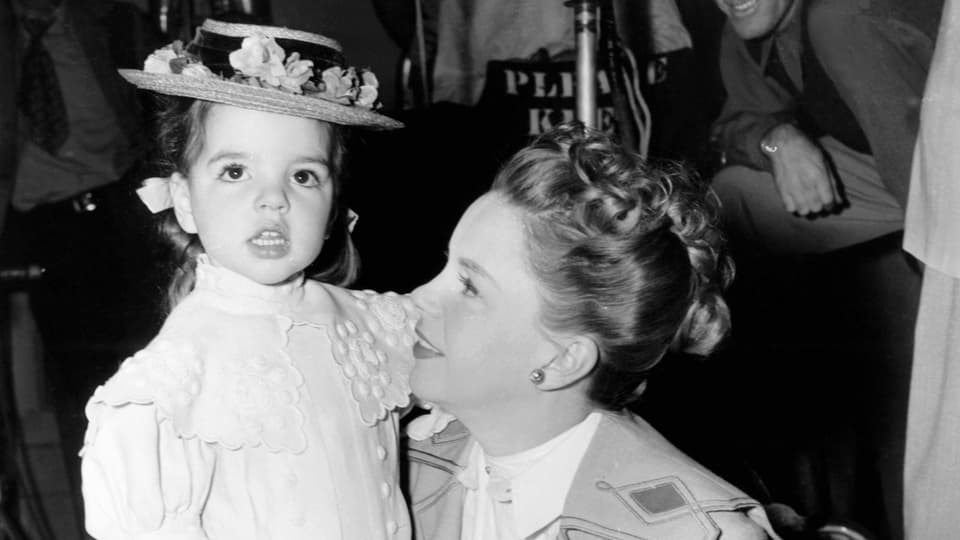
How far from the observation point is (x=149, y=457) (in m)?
1.11

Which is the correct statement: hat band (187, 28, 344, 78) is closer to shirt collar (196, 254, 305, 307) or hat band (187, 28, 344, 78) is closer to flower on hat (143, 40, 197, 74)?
flower on hat (143, 40, 197, 74)

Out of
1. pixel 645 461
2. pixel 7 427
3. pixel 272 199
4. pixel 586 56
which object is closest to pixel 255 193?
pixel 272 199

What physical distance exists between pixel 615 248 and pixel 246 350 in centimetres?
50

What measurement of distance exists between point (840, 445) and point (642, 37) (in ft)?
3.62

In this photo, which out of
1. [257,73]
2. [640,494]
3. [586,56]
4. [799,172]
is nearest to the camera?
[257,73]

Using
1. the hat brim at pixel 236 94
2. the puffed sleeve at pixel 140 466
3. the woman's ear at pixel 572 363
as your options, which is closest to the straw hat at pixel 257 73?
the hat brim at pixel 236 94

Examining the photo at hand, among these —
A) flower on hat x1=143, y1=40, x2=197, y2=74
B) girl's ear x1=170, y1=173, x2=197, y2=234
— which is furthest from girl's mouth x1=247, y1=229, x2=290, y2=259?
flower on hat x1=143, y1=40, x2=197, y2=74

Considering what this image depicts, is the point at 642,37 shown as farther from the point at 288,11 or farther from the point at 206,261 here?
the point at 206,261

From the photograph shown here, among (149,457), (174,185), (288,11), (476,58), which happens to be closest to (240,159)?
(174,185)

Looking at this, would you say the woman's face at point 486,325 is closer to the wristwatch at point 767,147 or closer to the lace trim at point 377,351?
the lace trim at point 377,351

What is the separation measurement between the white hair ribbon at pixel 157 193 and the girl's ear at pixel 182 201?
0.03ft

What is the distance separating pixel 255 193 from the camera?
3.89ft

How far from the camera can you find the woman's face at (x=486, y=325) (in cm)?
138

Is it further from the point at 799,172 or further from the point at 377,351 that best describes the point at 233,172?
the point at 799,172
